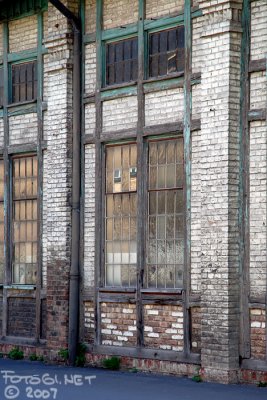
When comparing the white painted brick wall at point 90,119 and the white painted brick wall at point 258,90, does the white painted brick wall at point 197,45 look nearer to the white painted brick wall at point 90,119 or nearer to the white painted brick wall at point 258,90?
the white painted brick wall at point 258,90

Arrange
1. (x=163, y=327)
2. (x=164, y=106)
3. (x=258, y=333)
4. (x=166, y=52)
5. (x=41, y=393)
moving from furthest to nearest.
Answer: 1. (x=166, y=52)
2. (x=164, y=106)
3. (x=163, y=327)
4. (x=258, y=333)
5. (x=41, y=393)

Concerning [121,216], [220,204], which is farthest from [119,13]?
[220,204]

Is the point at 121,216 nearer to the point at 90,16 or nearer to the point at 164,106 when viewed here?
the point at 164,106

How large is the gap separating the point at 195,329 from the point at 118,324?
189cm

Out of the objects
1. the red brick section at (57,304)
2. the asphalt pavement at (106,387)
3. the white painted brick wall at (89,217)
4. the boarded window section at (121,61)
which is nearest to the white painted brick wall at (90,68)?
the boarded window section at (121,61)

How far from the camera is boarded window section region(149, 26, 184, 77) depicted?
52.1 feet

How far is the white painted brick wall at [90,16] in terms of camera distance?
1747 centimetres

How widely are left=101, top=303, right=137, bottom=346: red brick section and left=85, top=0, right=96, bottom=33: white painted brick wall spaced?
4.85m

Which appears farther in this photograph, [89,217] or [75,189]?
[75,189]

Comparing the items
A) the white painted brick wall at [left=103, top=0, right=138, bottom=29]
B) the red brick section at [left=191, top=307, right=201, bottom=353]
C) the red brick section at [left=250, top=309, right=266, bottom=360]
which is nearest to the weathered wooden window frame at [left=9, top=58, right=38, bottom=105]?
the white painted brick wall at [left=103, top=0, right=138, bottom=29]

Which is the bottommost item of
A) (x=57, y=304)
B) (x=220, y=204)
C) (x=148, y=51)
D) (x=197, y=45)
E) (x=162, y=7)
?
(x=57, y=304)

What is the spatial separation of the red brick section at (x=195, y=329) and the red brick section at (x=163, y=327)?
0.24 meters

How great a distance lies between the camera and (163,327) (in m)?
15.9

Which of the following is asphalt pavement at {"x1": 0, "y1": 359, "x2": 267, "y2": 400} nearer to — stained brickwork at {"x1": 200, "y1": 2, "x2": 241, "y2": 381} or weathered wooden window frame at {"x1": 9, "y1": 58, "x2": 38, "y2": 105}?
stained brickwork at {"x1": 200, "y1": 2, "x2": 241, "y2": 381}
